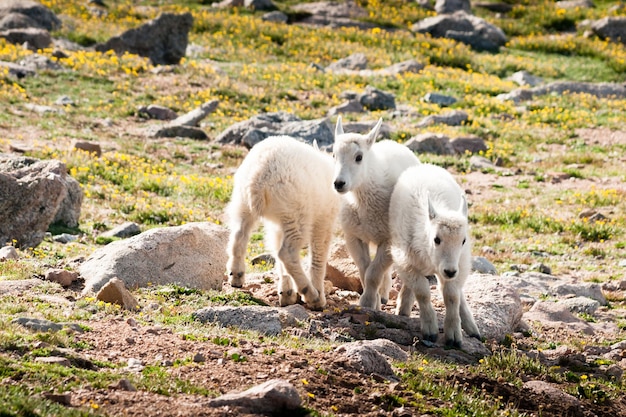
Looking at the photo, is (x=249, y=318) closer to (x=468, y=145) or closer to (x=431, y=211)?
(x=431, y=211)

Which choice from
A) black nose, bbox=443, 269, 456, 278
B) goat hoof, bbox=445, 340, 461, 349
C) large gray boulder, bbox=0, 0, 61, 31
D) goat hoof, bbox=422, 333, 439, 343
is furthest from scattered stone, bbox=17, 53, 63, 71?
black nose, bbox=443, 269, 456, 278

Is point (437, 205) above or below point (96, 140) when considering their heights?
above

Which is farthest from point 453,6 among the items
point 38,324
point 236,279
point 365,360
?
point 38,324

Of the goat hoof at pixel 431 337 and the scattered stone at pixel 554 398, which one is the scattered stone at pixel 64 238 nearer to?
the goat hoof at pixel 431 337

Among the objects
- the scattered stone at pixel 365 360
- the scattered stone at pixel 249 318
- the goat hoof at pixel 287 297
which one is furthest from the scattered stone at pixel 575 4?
the scattered stone at pixel 365 360

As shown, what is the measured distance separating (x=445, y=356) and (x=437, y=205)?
1.70 meters

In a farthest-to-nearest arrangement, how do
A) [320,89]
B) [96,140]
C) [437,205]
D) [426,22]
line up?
[426,22], [320,89], [96,140], [437,205]

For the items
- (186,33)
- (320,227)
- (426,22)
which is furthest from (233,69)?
(320,227)

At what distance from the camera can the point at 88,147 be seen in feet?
64.1

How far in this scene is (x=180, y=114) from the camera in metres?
25.4

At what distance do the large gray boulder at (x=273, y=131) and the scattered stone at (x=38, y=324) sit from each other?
13683 mm

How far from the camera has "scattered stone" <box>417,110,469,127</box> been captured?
2602cm

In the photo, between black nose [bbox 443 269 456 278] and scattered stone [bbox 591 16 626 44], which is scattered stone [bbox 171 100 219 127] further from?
scattered stone [bbox 591 16 626 44]

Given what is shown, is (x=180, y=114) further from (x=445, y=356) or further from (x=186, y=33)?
(x=445, y=356)
